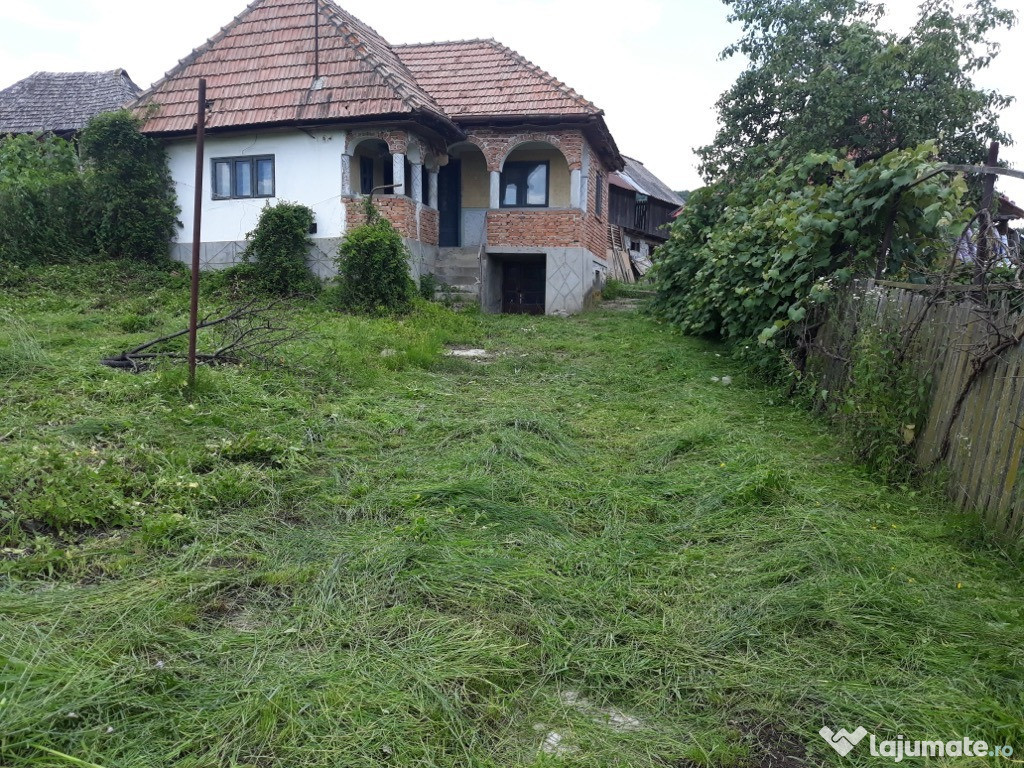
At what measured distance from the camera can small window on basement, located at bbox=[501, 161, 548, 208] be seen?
1609cm

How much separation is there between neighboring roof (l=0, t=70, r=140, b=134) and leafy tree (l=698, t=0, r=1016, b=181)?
1707cm

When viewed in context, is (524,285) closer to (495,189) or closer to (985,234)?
(495,189)

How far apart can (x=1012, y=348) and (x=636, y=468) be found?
2296 mm

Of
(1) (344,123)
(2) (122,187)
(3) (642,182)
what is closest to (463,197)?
(1) (344,123)

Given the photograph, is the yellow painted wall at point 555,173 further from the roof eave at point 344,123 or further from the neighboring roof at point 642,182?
the neighboring roof at point 642,182

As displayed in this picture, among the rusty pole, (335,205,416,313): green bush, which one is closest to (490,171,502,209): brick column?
(335,205,416,313): green bush

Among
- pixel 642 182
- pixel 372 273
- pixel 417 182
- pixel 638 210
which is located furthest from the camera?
pixel 642 182

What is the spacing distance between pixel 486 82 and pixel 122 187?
315 inches

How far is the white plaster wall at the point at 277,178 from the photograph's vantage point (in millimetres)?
13922

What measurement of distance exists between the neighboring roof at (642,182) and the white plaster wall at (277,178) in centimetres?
1504

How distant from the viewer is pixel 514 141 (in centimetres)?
1518

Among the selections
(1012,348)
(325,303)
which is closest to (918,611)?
(1012,348)

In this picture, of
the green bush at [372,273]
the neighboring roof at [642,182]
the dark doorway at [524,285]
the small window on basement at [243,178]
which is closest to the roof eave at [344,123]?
the small window on basement at [243,178]

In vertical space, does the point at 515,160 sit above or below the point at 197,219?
above
